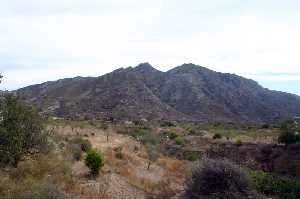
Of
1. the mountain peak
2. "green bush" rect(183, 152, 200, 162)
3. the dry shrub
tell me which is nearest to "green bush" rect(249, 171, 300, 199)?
the dry shrub

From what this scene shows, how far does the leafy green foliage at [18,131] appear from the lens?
1594cm

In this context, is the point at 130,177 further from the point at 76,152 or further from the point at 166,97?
the point at 166,97

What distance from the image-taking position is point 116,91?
320ft

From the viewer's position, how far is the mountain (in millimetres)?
93438

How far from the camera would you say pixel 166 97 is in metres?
111

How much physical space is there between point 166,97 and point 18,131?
95386 mm

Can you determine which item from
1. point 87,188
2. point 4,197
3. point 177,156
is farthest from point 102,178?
point 177,156

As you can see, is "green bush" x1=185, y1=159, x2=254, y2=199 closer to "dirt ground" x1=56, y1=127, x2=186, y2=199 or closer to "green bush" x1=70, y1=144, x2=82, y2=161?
"dirt ground" x1=56, y1=127, x2=186, y2=199

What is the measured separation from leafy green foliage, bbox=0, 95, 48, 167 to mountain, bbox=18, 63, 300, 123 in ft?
209

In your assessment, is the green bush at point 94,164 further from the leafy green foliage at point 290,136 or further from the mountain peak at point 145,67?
the mountain peak at point 145,67

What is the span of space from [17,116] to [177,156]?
19890 mm

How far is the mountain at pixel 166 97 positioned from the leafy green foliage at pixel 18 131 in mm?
63598

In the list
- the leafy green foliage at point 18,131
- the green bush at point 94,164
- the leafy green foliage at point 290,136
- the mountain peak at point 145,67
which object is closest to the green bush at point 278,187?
the green bush at point 94,164

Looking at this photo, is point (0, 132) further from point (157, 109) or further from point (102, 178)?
point (157, 109)
